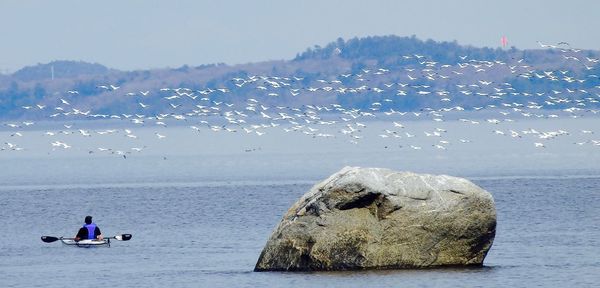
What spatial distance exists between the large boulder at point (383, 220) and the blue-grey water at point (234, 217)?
2.02 ft

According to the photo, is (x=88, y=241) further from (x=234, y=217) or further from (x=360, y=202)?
(x=360, y=202)

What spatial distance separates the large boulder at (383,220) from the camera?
40.8m

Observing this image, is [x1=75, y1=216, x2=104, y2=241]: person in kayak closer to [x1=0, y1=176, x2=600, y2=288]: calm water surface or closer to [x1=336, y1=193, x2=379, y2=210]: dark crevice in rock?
[x1=0, y1=176, x2=600, y2=288]: calm water surface

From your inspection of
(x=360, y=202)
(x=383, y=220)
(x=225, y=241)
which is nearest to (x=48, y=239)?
(x=225, y=241)

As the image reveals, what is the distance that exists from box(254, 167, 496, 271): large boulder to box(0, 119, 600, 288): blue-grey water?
614mm

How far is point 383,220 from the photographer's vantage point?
1606 inches

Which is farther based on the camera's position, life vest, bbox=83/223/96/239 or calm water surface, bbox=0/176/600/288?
life vest, bbox=83/223/96/239

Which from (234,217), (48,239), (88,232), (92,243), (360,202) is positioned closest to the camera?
(360,202)

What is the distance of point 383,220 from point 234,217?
26.3 meters

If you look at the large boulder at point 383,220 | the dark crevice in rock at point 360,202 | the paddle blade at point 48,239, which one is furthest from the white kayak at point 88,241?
the dark crevice in rock at point 360,202

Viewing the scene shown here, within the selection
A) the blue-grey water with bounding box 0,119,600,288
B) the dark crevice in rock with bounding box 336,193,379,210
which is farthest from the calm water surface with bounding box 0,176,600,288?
the dark crevice in rock with bounding box 336,193,379,210

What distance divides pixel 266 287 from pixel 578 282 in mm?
7856

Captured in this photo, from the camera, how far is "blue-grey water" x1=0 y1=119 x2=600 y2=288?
42.3 m

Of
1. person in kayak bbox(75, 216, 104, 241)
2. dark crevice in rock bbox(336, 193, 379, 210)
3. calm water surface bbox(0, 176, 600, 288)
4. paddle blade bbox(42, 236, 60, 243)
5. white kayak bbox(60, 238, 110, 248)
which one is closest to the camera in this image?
dark crevice in rock bbox(336, 193, 379, 210)
